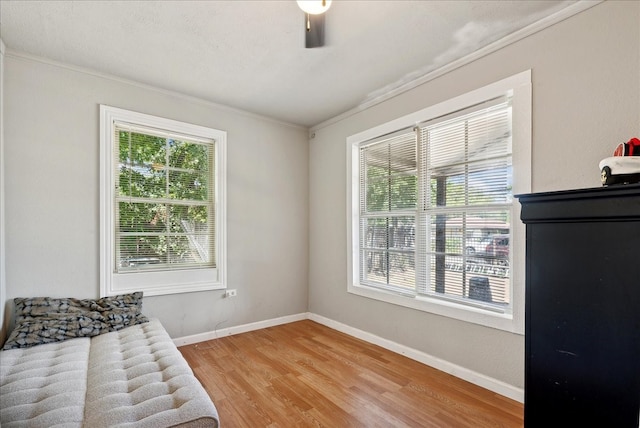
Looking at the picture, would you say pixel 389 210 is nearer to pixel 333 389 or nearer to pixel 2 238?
pixel 333 389

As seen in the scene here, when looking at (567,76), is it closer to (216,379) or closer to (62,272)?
(216,379)

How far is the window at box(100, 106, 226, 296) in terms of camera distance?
2.93m

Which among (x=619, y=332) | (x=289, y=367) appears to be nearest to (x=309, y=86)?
(x=289, y=367)

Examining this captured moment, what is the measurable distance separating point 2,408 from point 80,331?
1.06m

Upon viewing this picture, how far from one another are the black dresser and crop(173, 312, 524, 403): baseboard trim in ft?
4.21

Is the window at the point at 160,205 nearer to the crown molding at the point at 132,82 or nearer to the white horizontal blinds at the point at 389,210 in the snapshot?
the crown molding at the point at 132,82

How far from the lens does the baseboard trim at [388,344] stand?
2275 millimetres

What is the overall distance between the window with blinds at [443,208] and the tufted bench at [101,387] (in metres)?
2.12

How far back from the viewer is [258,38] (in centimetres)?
230

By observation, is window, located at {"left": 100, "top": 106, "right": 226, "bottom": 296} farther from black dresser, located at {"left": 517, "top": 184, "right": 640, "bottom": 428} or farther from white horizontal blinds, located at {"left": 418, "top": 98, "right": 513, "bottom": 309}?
black dresser, located at {"left": 517, "top": 184, "right": 640, "bottom": 428}

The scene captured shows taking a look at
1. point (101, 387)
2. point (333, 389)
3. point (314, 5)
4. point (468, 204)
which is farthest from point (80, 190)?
point (468, 204)

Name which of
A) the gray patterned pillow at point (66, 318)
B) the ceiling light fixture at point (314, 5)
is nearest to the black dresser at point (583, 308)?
the ceiling light fixture at point (314, 5)

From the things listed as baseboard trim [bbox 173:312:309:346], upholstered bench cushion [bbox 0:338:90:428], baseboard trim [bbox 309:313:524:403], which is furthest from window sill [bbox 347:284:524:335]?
upholstered bench cushion [bbox 0:338:90:428]

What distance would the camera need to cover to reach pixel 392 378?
2.53 m
